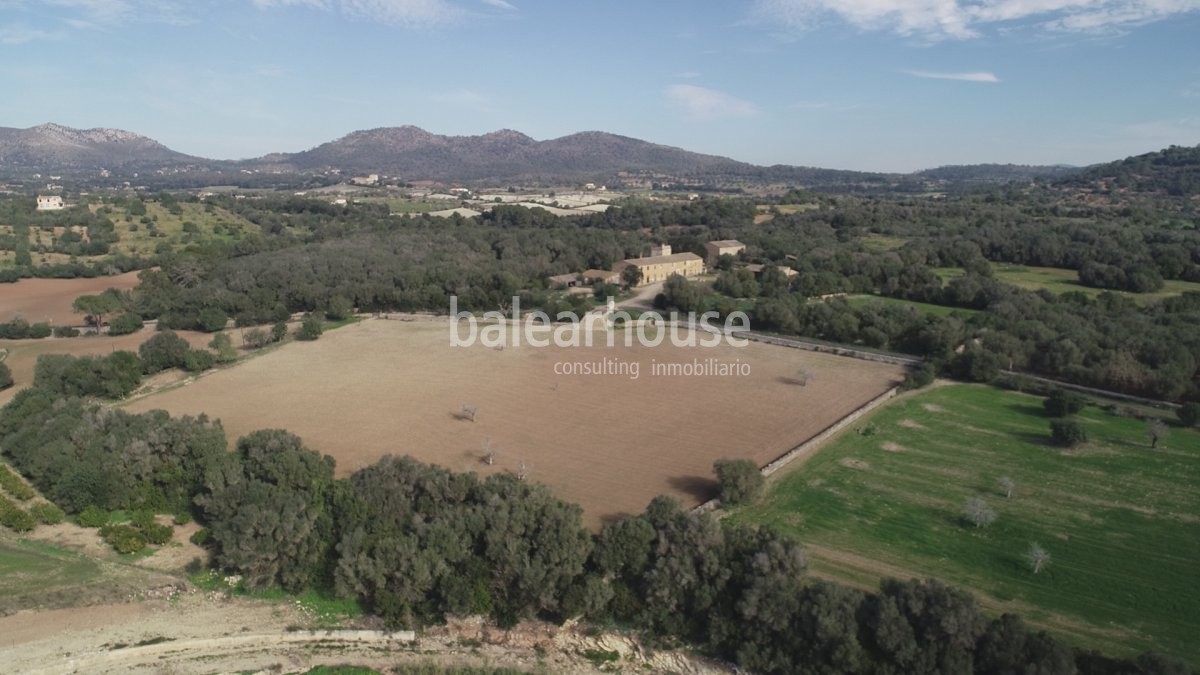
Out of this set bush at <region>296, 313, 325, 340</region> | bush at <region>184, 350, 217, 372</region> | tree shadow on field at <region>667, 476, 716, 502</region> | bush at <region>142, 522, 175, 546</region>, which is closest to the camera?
bush at <region>142, 522, 175, 546</region>

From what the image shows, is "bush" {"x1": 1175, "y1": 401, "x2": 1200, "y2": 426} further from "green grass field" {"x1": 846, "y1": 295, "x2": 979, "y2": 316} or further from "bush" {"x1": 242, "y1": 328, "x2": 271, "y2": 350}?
"bush" {"x1": 242, "y1": 328, "x2": 271, "y2": 350}

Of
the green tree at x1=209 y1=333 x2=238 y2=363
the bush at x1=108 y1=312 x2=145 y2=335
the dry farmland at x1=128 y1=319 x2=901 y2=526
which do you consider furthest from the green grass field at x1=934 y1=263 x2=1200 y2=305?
the bush at x1=108 y1=312 x2=145 y2=335

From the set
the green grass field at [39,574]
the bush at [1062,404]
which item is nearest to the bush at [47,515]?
the green grass field at [39,574]

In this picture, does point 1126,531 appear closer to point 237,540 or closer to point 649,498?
point 649,498

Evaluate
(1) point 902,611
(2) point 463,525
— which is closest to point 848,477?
(1) point 902,611

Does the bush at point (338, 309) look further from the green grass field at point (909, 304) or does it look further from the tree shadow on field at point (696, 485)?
the green grass field at point (909, 304)
